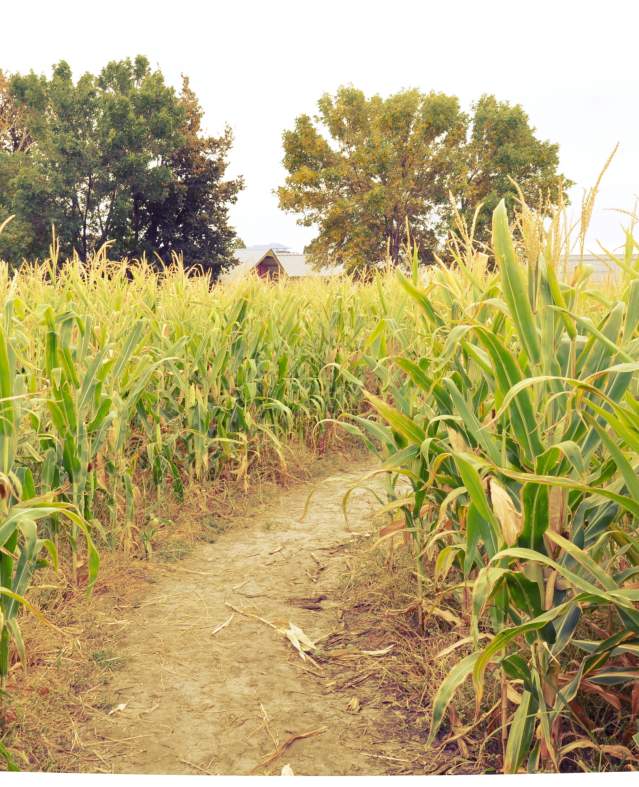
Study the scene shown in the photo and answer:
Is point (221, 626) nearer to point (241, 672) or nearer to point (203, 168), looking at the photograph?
point (241, 672)

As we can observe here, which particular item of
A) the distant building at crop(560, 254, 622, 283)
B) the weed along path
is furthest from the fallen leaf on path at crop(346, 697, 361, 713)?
the distant building at crop(560, 254, 622, 283)

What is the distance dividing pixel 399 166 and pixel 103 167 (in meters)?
10.1

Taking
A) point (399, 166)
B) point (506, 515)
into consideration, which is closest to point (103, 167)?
point (399, 166)

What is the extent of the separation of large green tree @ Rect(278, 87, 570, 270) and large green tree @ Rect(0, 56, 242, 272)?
4.10m

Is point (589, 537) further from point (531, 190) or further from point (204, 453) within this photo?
point (531, 190)

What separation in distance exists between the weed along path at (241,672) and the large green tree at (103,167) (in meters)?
19.8

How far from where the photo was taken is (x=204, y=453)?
4.35 m

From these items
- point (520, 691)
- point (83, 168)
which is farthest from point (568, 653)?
point (83, 168)

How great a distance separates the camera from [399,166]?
83.7 ft

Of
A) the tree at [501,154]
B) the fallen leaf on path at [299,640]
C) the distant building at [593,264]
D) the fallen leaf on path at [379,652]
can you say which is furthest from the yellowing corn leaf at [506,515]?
the tree at [501,154]

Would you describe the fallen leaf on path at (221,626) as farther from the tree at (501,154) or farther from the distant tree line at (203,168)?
the tree at (501,154)

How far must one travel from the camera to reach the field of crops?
1741 millimetres

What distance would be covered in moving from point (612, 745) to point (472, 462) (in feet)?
2.69

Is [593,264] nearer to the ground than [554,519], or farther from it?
farther from it
